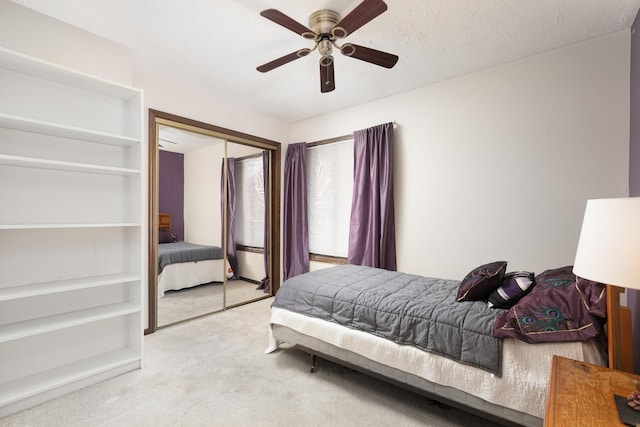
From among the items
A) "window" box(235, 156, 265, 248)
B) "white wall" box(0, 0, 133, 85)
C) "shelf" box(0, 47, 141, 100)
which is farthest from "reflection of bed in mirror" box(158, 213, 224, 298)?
"white wall" box(0, 0, 133, 85)

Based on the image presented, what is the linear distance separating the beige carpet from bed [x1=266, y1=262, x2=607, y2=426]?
20 cm

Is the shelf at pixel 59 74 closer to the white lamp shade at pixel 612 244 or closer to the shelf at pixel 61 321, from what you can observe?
the shelf at pixel 61 321

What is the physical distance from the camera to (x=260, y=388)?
6.84 ft

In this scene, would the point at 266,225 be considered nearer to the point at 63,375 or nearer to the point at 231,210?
the point at 231,210

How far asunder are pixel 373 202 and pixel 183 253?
7.43 ft

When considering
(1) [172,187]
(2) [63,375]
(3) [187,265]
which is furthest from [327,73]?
(2) [63,375]

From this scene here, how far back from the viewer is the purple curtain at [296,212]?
13.8ft

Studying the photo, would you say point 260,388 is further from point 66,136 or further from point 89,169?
point 66,136

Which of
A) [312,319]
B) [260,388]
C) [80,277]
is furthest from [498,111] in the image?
[80,277]

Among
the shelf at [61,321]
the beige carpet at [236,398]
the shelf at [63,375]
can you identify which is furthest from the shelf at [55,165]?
the beige carpet at [236,398]

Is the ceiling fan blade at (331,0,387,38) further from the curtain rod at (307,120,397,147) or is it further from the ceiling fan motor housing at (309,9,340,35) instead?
the curtain rod at (307,120,397,147)

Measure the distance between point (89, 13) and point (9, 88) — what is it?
2.44ft

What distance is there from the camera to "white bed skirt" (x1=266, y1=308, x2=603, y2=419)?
1.39 m

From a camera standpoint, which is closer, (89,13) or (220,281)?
(89,13)
